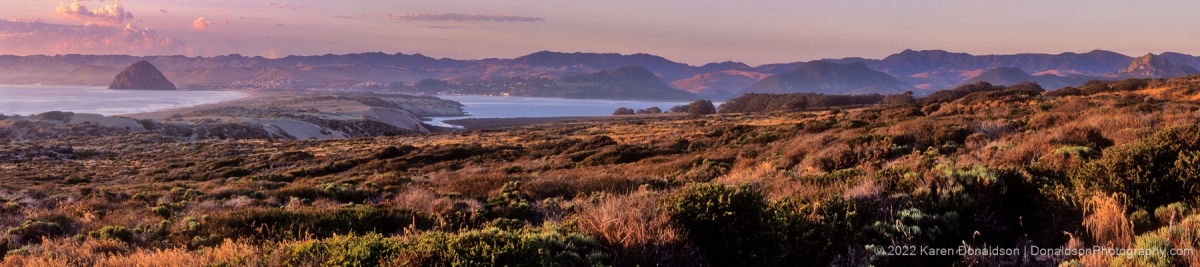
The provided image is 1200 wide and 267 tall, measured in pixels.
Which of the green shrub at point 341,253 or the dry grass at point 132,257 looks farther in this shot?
the dry grass at point 132,257

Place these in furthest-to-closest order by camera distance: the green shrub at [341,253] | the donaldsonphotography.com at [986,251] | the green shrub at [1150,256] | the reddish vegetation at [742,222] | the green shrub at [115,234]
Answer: the green shrub at [115,234] < the reddish vegetation at [742,222] < the donaldsonphotography.com at [986,251] < the green shrub at [341,253] < the green shrub at [1150,256]

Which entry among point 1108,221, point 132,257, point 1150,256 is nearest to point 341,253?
point 132,257

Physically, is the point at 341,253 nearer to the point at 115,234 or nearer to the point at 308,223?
the point at 308,223

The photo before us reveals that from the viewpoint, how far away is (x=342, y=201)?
13.0m

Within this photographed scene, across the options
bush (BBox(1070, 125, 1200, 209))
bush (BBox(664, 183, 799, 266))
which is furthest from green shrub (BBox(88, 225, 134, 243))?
bush (BBox(1070, 125, 1200, 209))

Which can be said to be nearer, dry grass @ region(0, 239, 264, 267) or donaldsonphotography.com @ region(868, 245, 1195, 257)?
donaldsonphotography.com @ region(868, 245, 1195, 257)

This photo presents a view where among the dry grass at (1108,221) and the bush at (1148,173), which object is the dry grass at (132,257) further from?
the bush at (1148,173)

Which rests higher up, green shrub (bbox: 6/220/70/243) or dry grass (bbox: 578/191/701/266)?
dry grass (bbox: 578/191/701/266)

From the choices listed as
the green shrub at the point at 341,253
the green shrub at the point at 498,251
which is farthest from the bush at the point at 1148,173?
the green shrub at the point at 341,253

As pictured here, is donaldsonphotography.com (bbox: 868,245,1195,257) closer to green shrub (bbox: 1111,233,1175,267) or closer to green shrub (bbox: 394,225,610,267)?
green shrub (bbox: 1111,233,1175,267)

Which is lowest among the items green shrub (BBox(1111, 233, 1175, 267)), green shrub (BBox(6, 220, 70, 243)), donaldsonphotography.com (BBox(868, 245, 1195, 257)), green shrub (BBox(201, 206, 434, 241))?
green shrub (BBox(6, 220, 70, 243))

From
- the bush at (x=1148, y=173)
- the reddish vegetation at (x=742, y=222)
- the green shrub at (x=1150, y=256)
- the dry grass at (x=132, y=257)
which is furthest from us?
the bush at (x=1148, y=173)

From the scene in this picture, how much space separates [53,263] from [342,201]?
290 inches

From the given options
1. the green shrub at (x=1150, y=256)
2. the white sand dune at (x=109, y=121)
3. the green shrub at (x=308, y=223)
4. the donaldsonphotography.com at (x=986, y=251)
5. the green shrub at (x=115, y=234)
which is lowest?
the white sand dune at (x=109, y=121)
